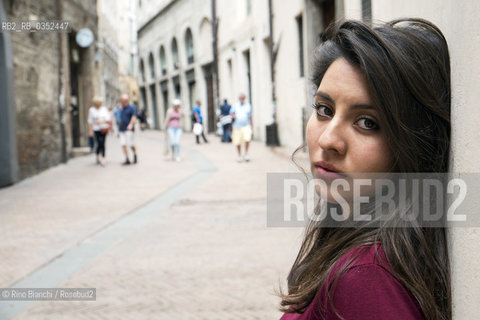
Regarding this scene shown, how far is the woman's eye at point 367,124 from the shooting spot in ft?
3.64

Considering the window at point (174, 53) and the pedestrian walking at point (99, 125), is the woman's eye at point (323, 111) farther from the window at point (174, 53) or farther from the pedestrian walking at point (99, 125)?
the window at point (174, 53)

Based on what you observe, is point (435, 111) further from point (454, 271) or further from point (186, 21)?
point (186, 21)

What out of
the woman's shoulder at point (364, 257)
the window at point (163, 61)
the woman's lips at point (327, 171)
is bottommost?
the woman's shoulder at point (364, 257)

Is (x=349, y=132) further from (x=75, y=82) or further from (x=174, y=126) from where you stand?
(x=75, y=82)

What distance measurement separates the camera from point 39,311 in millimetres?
3623

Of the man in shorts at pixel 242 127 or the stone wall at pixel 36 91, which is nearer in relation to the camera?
the stone wall at pixel 36 91

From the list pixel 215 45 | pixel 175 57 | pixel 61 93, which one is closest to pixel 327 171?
pixel 61 93

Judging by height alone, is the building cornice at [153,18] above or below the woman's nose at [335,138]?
above

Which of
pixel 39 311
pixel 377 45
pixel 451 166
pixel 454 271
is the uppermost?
pixel 377 45

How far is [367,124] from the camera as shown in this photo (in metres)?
1.12

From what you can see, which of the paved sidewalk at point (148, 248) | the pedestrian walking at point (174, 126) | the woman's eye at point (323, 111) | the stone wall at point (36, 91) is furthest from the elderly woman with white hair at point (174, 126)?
the woman's eye at point (323, 111)

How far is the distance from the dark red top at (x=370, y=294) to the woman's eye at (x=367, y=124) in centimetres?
25

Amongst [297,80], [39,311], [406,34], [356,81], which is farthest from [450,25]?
[297,80]

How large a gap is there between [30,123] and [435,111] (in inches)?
446
